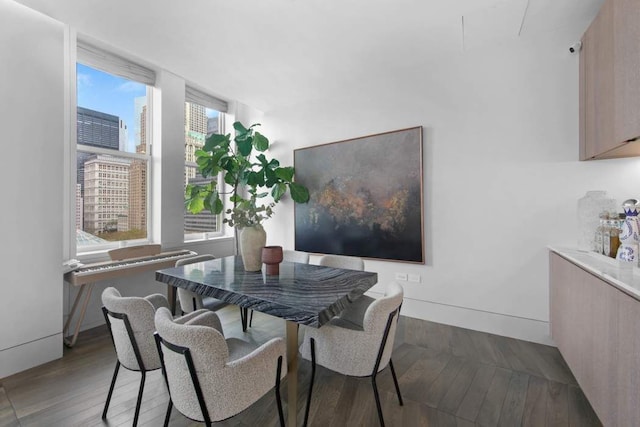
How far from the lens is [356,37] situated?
9.00ft

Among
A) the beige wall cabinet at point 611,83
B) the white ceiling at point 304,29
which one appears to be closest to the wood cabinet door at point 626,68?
the beige wall cabinet at point 611,83

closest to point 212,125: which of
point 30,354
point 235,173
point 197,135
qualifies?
point 197,135

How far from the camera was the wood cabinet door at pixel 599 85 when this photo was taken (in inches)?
74.0

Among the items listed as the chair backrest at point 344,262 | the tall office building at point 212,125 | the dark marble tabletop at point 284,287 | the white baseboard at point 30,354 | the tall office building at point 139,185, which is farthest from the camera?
the tall office building at point 212,125

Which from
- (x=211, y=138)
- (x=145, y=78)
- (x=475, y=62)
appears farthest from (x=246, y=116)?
(x=475, y=62)

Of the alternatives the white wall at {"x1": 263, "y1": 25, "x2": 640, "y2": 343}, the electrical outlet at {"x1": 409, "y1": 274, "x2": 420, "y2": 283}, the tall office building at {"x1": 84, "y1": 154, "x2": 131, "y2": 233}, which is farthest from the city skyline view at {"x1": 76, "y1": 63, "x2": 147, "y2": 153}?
the electrical outlet at {"x1": 409, "y1": 274, "x2": 420, "y2": 283}

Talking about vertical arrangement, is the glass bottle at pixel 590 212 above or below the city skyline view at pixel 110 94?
below

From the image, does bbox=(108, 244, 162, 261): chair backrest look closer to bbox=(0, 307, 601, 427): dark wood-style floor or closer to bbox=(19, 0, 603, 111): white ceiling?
bbox=(0, 307, 601, 427): dark wood-style floor

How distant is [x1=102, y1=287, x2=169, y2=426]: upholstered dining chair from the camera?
60.0 inches

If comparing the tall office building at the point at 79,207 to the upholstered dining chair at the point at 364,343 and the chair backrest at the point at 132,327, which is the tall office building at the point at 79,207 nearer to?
A: the chair backrest at the point at 132,327

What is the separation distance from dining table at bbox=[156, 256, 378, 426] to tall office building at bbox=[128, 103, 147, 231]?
5.92ft

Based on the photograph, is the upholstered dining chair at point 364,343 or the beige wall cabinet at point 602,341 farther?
the upholstered dining chair at point 364,343

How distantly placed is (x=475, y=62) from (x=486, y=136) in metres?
0.83

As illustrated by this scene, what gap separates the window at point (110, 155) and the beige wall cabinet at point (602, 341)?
14.9ft
